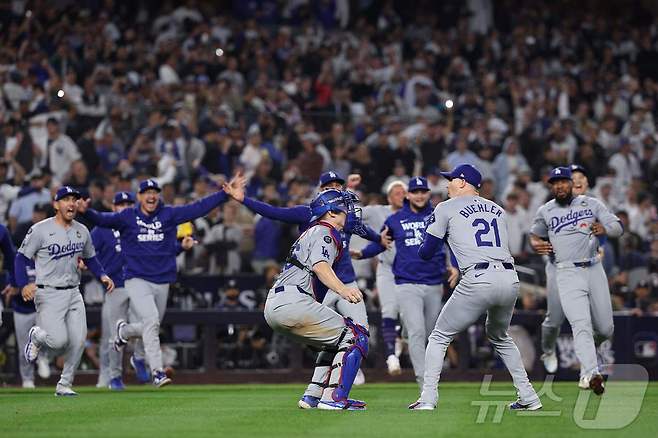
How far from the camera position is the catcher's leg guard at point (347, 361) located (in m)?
11.4

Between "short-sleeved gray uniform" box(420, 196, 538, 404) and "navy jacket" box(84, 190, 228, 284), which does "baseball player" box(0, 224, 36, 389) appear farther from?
"short-sleeved gray uniform" box(420, 196, 538, 404)

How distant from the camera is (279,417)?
36.6 feet

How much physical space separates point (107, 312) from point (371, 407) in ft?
18.3

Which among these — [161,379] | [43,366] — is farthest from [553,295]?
[43,366]

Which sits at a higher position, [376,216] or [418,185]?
[418,185]

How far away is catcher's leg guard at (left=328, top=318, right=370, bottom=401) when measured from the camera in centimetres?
1141

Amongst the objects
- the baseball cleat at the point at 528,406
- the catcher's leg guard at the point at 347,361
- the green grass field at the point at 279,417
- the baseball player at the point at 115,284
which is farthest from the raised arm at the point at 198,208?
the baseball cleat at the point at 528,406

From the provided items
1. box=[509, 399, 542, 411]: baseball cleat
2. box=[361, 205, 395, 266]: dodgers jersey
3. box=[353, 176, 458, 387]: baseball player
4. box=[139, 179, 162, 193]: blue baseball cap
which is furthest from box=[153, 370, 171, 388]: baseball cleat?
box=[509, 399, 542, 411]: baseball cleat

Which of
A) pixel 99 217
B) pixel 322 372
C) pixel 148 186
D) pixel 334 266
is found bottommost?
pixel 322 372

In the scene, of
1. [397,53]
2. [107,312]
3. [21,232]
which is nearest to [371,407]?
[107,312]

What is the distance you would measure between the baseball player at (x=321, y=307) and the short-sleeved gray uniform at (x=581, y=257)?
3.46 m

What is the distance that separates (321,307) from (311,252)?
0.55 meters

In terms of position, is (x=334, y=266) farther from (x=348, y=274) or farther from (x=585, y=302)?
(x=585, y=302)

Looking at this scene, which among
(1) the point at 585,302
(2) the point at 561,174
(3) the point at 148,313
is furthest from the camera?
(3) the point at 148,313
